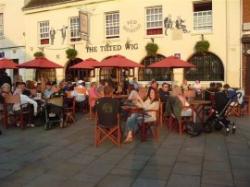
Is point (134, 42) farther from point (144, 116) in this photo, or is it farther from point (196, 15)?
point (144, 116)

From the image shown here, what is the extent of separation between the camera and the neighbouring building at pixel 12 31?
1013 inches

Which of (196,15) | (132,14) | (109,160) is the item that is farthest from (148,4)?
(109,160)

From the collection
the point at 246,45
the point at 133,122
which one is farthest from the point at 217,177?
the point at 246,45

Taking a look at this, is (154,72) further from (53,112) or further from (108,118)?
(108,118)

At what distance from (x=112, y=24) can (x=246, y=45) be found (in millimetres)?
7890

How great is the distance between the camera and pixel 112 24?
69.5 feet

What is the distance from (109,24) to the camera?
69.9 feet

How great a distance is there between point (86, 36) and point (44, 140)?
13412 mm

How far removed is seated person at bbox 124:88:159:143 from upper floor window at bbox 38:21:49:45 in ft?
53.7

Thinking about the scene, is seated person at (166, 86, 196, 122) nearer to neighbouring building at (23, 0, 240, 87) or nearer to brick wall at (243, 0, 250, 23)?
neighbouring building at (23, 0, 240, 87)

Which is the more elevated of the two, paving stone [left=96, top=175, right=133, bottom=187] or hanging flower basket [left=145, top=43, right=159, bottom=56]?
hanging flower basket [left=145, top=43, right=159, bottom=56]

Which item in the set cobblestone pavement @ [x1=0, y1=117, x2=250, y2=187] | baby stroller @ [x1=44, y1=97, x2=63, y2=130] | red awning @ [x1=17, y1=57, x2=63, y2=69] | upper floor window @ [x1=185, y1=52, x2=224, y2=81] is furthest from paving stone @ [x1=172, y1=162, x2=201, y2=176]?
upper floor window @ [x1=185, y1=52, x2=224, y2=81]

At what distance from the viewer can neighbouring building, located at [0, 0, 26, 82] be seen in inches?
1013

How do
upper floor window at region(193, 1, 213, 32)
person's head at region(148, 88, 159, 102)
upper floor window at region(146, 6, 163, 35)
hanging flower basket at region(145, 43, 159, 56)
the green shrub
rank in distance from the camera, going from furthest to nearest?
the green shrub → upper floor window at region(146, 6, 163, 35) → hanging flower basket at region(145, 43, 159, 56) → upper floor window at region(193, 1, 213, 32) → person's head at region(148, 88, 159, 102)
